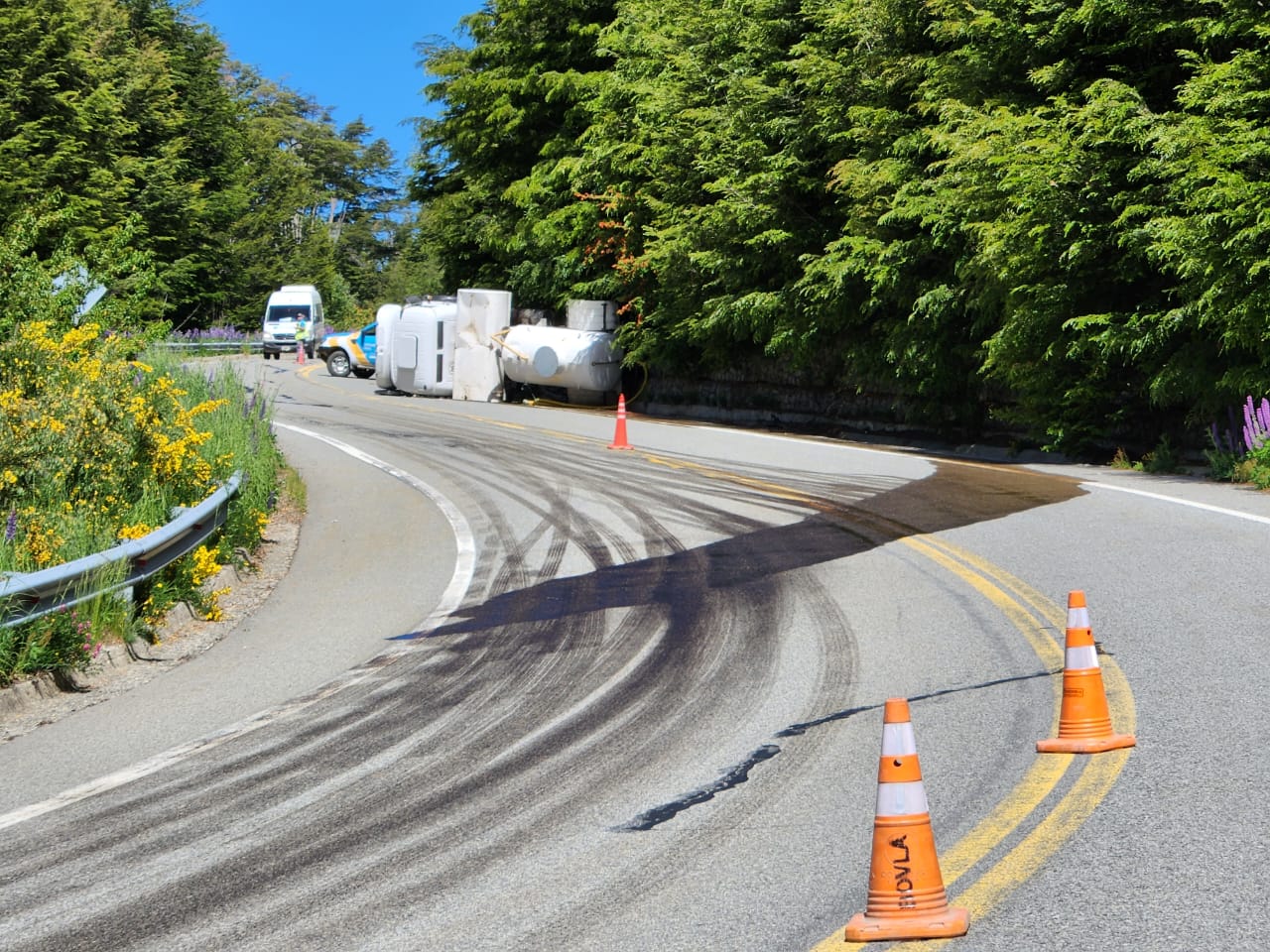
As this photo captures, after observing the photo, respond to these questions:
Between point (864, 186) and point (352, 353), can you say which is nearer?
point (864, 186)

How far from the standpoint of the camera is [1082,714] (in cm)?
610

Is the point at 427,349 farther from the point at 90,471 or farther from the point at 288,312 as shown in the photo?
the point at 90,471

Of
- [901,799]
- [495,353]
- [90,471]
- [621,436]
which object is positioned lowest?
[901,799]

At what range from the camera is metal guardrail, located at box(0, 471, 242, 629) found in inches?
310

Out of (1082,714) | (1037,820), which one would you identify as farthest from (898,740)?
(1082,714)

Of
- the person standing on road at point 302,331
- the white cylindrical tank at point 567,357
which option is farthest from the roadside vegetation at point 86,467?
the person standing on road at point 302,331

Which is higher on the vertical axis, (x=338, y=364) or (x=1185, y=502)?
(x=338, y=364)

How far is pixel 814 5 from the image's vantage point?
28.2 metres

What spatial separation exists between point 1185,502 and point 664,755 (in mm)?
10158

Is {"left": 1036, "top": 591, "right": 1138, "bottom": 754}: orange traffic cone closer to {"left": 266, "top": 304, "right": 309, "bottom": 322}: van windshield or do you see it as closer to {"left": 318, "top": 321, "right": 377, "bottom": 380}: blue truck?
{"left": 318, "top": 321, "right": 377, "bottom": 380}: blue truck

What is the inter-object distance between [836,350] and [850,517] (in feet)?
44.0

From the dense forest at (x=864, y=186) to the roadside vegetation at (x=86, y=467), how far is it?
2.03 meters

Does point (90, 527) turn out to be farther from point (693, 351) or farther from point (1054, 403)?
point (693, 351)

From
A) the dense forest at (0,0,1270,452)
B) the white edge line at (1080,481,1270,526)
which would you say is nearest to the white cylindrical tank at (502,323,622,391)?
the dense forest at (0,0,1270,452)
